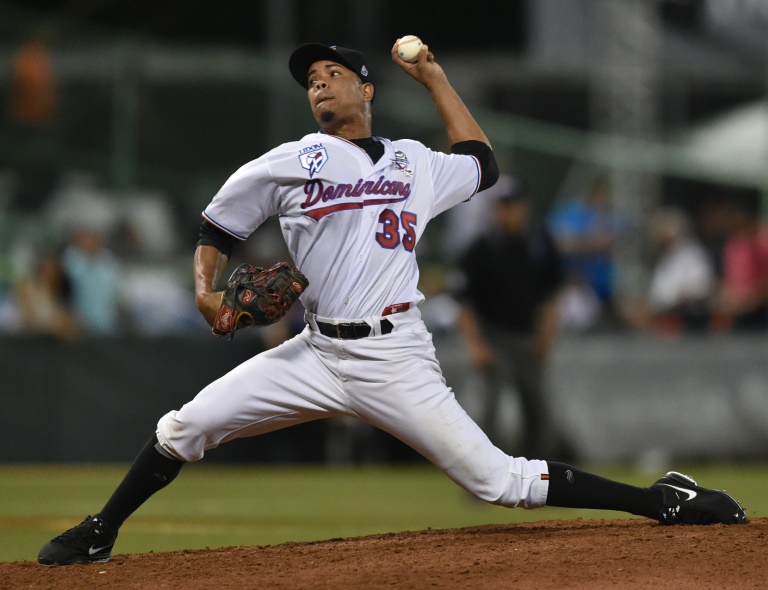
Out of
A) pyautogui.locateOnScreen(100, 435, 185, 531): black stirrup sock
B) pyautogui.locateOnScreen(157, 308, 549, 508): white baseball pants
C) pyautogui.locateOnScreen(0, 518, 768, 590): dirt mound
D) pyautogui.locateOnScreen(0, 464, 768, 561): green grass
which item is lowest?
pyautogui.locateOnScreen(0, 464, 768, 561): green grass

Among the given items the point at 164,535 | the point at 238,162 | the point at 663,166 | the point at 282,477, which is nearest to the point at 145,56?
the point at 238,162

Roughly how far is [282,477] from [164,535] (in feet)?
14.3

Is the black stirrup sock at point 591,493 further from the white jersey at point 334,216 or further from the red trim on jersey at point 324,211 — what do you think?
the red trim on jersey at point 324,211

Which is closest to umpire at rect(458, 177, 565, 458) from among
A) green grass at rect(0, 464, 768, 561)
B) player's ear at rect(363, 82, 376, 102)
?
green grass at rect(0, 464, 768, 561)

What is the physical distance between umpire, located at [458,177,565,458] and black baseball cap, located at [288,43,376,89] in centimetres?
410

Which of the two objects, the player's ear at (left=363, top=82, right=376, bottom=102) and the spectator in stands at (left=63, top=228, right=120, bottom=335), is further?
the spectator in stands at (left=63, top=228, right=120, bottom=335)

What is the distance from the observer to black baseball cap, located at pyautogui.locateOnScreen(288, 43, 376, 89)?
5660 millimetres

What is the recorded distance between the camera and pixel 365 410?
18.1ft

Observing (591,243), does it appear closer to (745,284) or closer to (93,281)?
(745,284)

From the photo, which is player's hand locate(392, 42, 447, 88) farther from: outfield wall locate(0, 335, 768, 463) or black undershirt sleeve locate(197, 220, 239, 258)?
outfield wall locate(0, 335, 768, 463)

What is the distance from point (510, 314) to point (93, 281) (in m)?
4.74

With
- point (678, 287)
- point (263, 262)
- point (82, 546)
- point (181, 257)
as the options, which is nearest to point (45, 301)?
point (181, 257)

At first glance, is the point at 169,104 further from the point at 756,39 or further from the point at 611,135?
the point at 756,39

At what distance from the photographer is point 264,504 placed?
9.57 m
